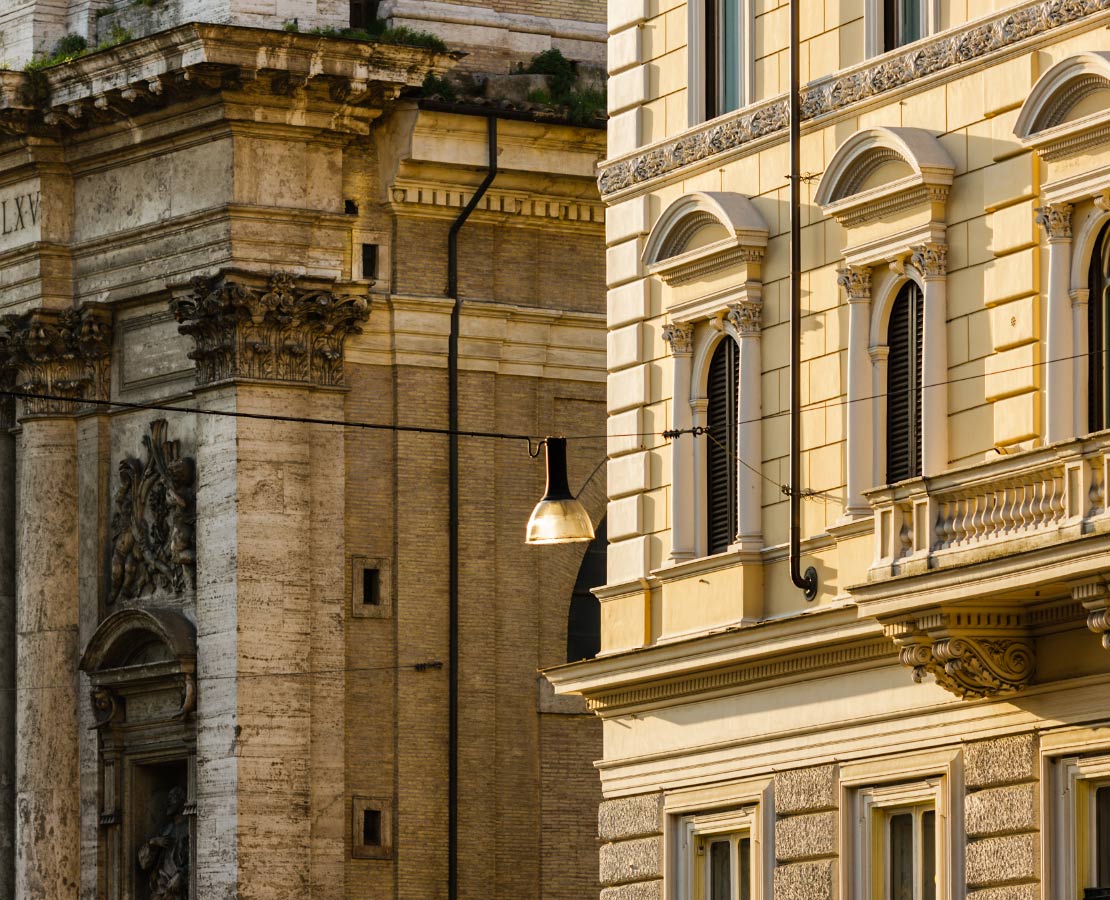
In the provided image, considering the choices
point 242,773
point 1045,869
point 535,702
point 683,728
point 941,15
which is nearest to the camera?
point 1045,869

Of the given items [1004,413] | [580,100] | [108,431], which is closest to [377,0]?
[580,100]

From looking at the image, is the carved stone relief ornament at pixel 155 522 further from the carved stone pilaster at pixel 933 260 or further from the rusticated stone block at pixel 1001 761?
the rusticated stone block at pixel 1001 761

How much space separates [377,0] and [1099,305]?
754 inches

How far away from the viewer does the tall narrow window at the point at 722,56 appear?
99.8 feet

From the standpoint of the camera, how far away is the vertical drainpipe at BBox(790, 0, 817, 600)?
93.2 ft

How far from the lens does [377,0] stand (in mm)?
43375

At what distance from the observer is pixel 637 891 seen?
100 ft

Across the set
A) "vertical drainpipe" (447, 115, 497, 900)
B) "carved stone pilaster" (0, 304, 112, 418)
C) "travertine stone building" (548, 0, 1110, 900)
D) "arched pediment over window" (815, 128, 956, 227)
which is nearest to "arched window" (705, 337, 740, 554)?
"travertine stone building" (548, 0, 1110, 900)

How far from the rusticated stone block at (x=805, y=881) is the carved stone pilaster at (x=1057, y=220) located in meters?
5.44

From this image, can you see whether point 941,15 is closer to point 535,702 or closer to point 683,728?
point 683,728

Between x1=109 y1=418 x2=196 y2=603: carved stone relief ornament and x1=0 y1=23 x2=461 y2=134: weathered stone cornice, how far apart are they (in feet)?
12.7

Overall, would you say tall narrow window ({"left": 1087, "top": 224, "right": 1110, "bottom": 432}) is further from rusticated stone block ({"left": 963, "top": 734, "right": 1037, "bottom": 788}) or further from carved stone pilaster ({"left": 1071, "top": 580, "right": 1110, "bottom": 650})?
rusticated stone block ({"left": 963, "top": 734, "right": 1037, "bottom": 788})

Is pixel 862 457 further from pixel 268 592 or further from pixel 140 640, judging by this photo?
pixel 140 640

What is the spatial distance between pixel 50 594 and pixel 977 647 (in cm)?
1953
